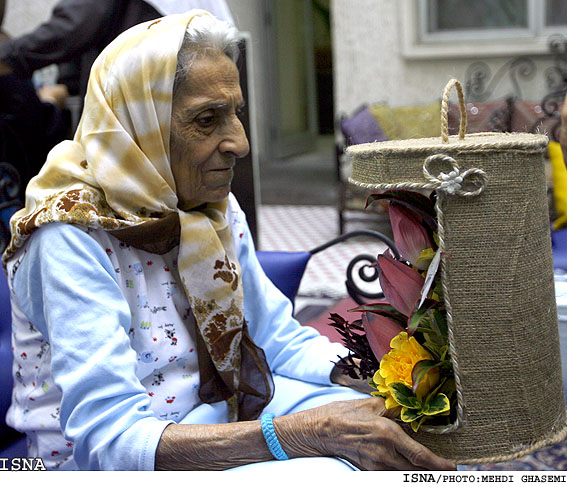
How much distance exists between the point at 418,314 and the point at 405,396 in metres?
0.13

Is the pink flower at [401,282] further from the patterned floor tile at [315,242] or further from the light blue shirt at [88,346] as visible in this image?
the patterned floor tile at [315,242]

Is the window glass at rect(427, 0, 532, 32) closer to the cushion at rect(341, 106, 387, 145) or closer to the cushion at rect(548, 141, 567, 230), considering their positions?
the cushion at rect(341, 106, 387, 145)

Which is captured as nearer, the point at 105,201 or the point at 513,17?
the point at 105,201

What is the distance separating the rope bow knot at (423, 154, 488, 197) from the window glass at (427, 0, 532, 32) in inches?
237

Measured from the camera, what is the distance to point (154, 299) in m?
1.51

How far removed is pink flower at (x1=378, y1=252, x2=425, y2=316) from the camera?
3.80 feet

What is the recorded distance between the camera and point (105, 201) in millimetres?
1438

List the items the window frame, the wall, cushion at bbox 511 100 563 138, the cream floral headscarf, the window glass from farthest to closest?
the wall
the window glass
the window frame
cushion at bbox 511 100 563 138
the cream floral headscarf

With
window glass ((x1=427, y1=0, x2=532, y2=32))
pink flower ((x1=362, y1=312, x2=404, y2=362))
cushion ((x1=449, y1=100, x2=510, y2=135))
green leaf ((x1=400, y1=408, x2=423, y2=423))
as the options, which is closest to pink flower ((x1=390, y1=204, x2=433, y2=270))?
pink flower ((x1=362, y1=312, x2=404, y2=362))

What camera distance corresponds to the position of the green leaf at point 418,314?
111 cm

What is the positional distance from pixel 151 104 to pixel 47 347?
0.52 metres

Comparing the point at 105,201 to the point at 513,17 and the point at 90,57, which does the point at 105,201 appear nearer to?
the point at 90,57

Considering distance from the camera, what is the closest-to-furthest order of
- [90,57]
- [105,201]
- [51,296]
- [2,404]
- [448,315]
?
[448,315] < [51,296] < [105,201] < [2,404] < [90,57]

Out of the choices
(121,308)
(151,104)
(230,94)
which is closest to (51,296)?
(121,308)
